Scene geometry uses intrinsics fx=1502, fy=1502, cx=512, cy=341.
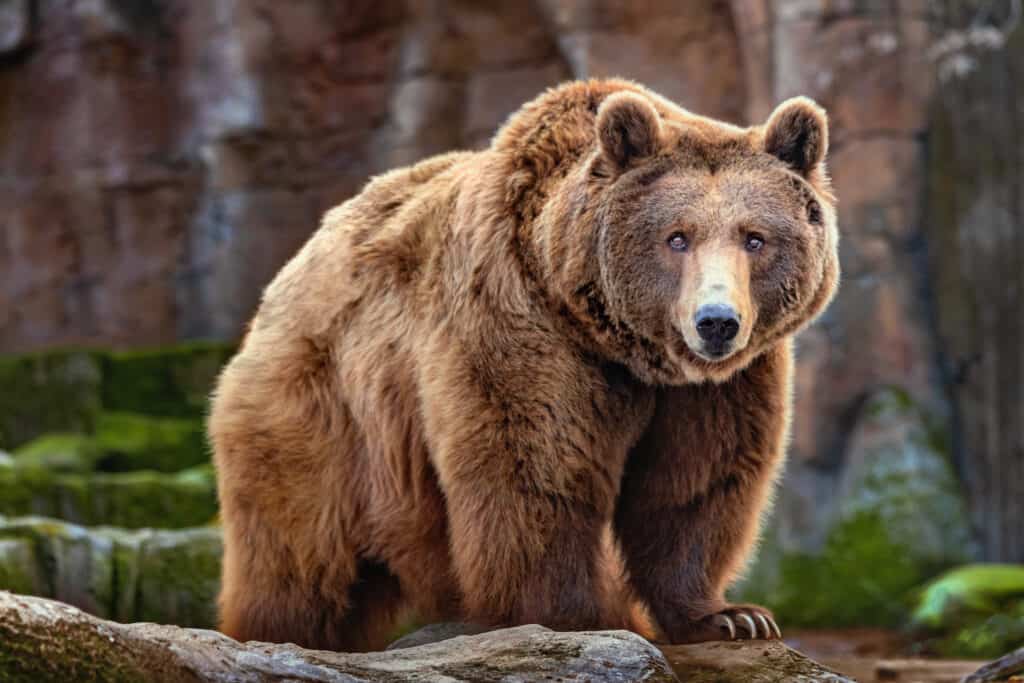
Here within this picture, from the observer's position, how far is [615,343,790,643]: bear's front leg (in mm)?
4383

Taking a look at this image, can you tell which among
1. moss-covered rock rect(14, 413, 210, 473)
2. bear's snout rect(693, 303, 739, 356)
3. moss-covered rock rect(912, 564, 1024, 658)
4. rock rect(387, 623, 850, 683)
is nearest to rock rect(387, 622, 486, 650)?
rock rect(387, 623, 850, 683)

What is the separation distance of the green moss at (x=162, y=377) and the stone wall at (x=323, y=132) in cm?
126

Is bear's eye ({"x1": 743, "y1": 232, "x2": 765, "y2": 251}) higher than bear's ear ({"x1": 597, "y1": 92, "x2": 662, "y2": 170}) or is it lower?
lower

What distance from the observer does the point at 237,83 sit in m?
13.8

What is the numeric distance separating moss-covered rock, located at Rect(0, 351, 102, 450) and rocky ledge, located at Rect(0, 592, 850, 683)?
957 cm

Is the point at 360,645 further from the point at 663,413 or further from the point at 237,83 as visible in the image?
the point at 237,83

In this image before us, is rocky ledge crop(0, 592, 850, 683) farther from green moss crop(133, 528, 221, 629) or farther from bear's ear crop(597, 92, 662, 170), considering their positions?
green moss crop(133, 528, 221, 629)

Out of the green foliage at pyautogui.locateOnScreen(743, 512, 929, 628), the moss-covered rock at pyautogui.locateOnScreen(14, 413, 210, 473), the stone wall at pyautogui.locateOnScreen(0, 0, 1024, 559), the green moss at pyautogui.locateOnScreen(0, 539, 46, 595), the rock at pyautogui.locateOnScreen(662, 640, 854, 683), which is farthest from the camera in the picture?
the moss-covered rock at pyautogui.locateOnScreen(14, 413, 210, 473)

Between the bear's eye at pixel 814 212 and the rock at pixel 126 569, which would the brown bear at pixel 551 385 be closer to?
the bear's eye at pixel 814 212

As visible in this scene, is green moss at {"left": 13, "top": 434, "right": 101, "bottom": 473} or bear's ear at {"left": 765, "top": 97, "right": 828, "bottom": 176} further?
green moss at {"left": 13, "top": 434, "right": 101, "bottom": 473}

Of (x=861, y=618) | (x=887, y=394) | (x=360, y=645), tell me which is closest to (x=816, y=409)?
(x=887, y=394)

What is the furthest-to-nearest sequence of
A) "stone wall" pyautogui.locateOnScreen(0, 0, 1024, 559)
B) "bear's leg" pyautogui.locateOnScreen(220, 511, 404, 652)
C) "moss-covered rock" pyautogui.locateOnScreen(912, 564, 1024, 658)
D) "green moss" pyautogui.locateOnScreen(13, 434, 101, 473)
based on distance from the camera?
"green moss" pyautogui.locateOnScreen(13, 434, 101, 473), "stone wall" pyautogui.locateOnScreen(0, 0, 1024, 559), "moss-covered rock" pyautogui.locateOnScreen(912, 564, 1024, 658), "bear's leg" pyautogui.locateOnScreen(220, 511, 404, 652)

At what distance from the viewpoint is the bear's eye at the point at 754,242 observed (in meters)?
4.12

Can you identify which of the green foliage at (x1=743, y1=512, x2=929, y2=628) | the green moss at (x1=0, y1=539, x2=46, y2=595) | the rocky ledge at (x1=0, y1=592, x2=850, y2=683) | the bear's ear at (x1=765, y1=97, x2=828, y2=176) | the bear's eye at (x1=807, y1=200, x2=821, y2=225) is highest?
the bear's ear at (x1=765, y1=97, x2=828, y2=176)
